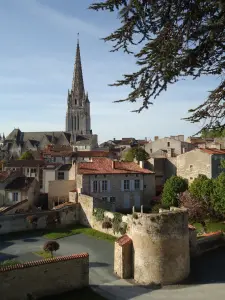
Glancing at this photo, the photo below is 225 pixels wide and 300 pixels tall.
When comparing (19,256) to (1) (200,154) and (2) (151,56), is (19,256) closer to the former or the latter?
(2) (151,56)

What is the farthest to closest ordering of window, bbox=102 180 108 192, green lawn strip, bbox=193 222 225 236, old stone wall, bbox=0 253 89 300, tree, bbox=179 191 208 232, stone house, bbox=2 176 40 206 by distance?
stone house, bbox=2 176 40 206 < window, bbox=102 180 108 192 < tree, bbox=179 191 208 232 < green lawn strip, bbox=193 222 225 236 < old stone wall, bbox=0 253 89 300

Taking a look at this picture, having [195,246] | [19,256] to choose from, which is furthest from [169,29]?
[19,256]

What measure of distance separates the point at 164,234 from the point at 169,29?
11.8m

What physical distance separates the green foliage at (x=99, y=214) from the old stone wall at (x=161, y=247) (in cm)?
962

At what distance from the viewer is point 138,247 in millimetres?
17828

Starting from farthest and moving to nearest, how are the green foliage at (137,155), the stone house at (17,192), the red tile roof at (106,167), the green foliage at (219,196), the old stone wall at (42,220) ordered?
the green foliage at (137,155)
the stone house at (17,192)
the red tile roof at (106,167)
the green foliage at (219,196)
the old stone wall at (42,220)

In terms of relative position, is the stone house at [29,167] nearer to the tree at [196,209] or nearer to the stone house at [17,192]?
the stone house at [17,192]

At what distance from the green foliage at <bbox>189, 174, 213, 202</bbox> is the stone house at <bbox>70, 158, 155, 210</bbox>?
17.8 feet

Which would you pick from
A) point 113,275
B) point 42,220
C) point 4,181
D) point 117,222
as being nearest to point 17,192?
point 4,181

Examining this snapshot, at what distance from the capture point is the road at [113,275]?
52.6 ft

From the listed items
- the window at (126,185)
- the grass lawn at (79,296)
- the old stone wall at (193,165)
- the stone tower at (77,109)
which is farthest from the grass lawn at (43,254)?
the stone tower at (77,109)

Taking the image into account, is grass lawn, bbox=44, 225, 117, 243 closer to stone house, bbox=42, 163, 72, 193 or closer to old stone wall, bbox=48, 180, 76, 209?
old stone wall, bbox=48, 180, 76, 209

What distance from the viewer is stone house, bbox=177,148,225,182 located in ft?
114

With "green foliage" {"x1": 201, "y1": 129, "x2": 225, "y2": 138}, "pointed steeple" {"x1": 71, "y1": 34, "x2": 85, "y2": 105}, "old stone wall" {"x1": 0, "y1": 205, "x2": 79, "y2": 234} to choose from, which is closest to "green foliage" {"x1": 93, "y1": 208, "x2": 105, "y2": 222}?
"old stone wall" {"x1": 0, "y1": 205, "x2": 79, "y2": 234}
